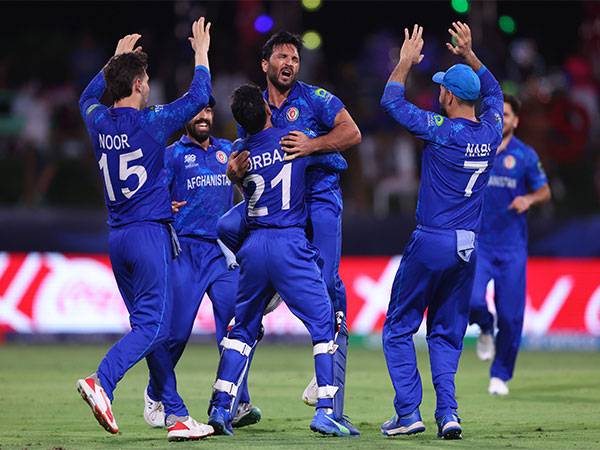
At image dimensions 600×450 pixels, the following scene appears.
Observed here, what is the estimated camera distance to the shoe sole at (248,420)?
9672 mm

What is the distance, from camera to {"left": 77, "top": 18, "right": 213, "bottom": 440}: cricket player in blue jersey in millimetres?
8555

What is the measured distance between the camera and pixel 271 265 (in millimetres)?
8789

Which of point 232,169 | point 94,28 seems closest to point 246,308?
point 232,169

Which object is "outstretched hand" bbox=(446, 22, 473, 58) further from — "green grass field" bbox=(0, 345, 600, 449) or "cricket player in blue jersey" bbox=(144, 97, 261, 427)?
"green grass field" bbox=(0, 345, 600, 449)

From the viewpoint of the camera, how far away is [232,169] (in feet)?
29.1

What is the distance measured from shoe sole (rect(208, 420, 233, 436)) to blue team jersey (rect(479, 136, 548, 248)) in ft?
15.4

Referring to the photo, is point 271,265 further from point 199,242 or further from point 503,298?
point 503,298

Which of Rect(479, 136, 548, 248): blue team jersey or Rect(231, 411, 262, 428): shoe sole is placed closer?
Rect(231, 411, 262, 428): shoe sole

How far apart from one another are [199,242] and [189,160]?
0.71 m

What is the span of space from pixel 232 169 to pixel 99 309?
9.36 metres

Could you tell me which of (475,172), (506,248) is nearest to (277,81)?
(475,172)

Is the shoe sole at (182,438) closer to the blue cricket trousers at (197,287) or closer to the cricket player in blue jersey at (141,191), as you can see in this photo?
the cricket player in blue jersey at (141,191)

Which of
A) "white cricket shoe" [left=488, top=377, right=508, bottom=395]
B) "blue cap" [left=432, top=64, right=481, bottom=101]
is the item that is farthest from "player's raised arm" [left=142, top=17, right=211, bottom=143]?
"white cricket shoe" [left=488, top=377, right=508, bottom=395]

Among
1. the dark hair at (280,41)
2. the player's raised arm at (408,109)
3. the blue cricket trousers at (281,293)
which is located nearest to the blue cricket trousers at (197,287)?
the blue cricket trousers at (281,293)
